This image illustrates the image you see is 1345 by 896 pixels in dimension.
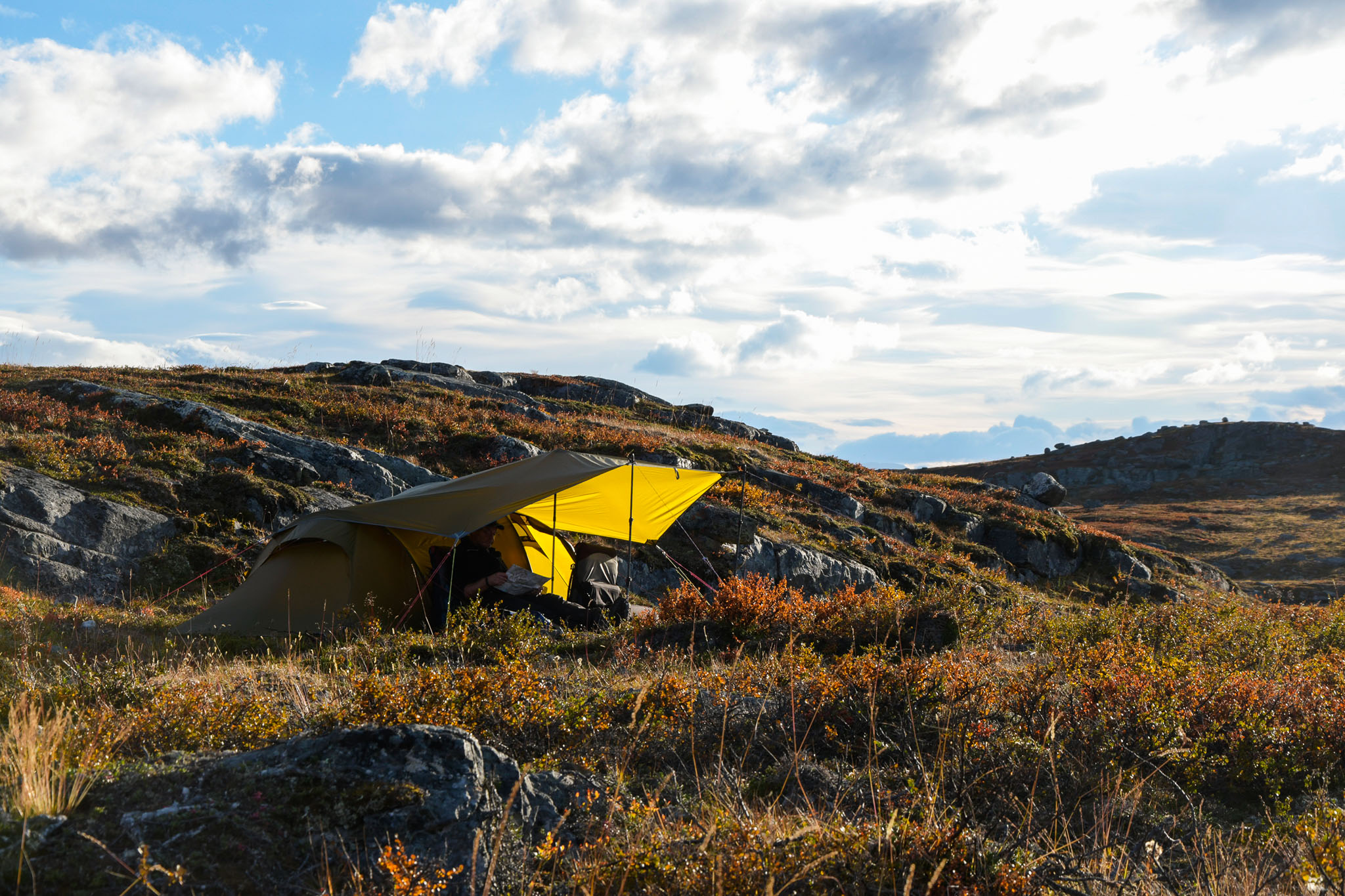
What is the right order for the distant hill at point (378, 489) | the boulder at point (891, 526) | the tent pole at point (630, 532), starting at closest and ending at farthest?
the tent pole at point (630, 532) < the distant hill at point (378, 489) < the boulder at point (891, 526)

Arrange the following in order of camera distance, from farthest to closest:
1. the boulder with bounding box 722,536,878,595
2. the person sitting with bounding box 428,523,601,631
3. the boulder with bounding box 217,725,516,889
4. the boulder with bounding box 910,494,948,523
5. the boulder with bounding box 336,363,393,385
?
the boulder with bounding box 336,363,393,385, the boulder with bounding box 910,494,948,523, the boulder with bounding box 722,536,878,595, the person sitting with bounding box 428,523,601,631, the boulder with bounding box 217,725,516,889

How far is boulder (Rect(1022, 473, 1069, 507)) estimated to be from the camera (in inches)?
1420

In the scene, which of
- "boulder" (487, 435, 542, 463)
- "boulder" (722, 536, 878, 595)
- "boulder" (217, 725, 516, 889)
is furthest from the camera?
"boulder" (487, 435, 542, 463)

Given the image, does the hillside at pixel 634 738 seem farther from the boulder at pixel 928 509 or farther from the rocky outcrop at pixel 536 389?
the rocky outcrop at pixel 536 389

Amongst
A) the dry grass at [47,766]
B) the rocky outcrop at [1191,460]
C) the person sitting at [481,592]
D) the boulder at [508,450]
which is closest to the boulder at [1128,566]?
the boulder at [508,450]

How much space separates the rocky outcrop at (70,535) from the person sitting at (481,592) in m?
4.88

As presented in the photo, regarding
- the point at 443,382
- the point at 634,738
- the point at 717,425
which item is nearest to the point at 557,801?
the point at 634,738

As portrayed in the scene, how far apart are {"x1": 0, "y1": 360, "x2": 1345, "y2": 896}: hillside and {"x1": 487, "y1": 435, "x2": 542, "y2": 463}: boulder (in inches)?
245

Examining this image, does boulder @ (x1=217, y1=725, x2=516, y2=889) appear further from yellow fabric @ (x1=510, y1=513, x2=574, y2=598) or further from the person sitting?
yellow fabric @ (x1=510, y1=513, x2=574, y2=598)

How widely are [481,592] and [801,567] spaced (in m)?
7.40

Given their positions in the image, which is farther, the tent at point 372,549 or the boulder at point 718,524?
the boulder at point 718,524

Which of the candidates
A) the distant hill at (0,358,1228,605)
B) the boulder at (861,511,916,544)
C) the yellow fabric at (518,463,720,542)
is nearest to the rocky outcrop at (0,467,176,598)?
the distant hill at (0,358,1228,605)

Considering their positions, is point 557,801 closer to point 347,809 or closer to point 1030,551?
point 347,809

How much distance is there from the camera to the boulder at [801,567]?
15.1 meters
